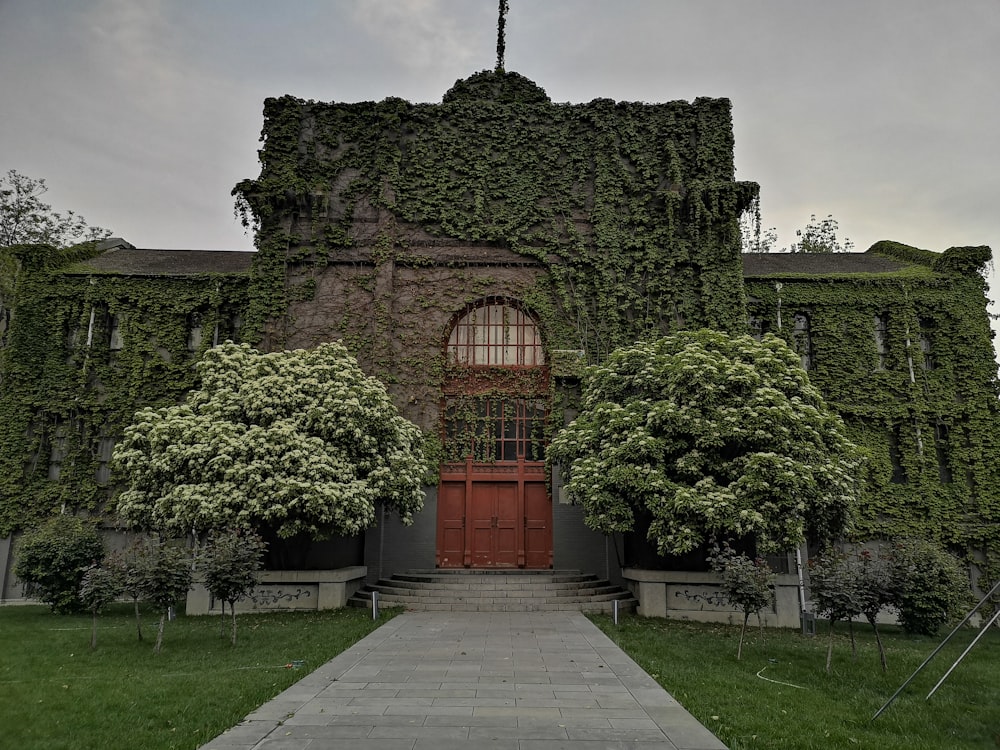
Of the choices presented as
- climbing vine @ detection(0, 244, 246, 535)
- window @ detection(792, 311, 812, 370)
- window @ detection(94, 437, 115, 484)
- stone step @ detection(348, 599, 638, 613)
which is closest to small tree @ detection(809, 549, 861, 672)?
stone step @ detection(348, 599, 638, 613)

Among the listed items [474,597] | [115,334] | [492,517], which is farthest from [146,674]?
[115,334]

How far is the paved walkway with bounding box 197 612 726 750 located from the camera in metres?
5.90

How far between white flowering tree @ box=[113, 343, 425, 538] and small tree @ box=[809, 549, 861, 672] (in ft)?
28.1

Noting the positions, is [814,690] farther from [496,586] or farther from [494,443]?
[494,443]

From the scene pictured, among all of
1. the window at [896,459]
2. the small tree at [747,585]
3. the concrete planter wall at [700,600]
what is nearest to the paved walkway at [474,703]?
the small tree at [747,585]

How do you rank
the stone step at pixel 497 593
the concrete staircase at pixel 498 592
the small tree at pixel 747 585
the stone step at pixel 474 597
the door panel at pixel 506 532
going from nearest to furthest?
the small tree at pixel 747 585 → the concrete staircase at pixel 498 592 → the stone step at pixel 474 597 → the stone step at pixel 497 593 → the door panel at pixel 506 532

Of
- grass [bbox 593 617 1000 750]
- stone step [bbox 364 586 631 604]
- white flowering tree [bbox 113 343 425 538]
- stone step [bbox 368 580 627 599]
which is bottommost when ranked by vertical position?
grass [bbox 593 617 1000 750]

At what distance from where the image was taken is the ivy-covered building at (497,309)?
1873 cm

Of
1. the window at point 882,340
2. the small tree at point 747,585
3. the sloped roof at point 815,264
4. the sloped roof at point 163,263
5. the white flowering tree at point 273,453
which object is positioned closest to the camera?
the small tree at point 747,585

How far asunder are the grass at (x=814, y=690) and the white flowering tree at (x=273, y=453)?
5768mm

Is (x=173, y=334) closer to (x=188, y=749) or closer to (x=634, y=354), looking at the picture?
(x=634, y=354)

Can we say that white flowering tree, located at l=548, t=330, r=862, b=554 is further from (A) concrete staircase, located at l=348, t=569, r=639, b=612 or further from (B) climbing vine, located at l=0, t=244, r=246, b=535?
(B) climbing vine, located at l=0, t=244, r=246, b=535

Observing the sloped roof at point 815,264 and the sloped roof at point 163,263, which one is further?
the sloped roof at point 815,264

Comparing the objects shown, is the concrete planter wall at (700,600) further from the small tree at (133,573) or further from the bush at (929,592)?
the small tree at (133,573)
